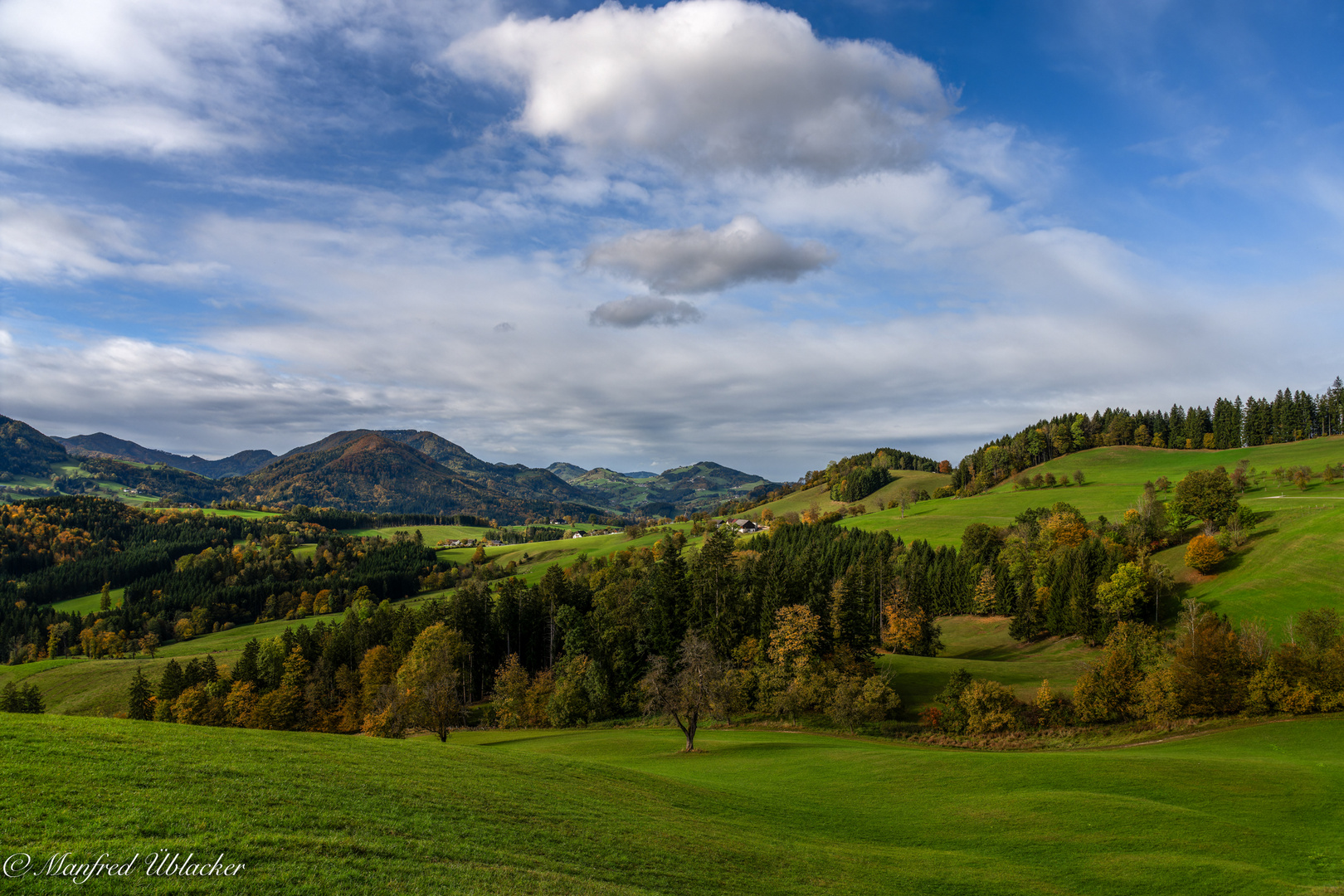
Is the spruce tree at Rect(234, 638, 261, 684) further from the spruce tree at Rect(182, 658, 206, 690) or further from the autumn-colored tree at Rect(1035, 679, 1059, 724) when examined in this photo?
the autumn-colored tree at Rect(1035, 679, 1059, 724)

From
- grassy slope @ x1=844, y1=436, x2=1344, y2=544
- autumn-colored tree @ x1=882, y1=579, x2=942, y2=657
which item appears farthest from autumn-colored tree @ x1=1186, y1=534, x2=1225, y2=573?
autumn-colored tree @ x1=882, y1=579, x2=942, y2=657

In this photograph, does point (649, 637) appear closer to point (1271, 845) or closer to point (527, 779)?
point (527, 779)

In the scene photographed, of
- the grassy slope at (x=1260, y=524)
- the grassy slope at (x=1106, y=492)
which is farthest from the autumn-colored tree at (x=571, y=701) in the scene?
the grassy slope at (x=1106, y=492)

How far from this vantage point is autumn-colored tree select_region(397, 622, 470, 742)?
5956 cm

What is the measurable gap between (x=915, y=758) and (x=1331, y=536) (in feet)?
303

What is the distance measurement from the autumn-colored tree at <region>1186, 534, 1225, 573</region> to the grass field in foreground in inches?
2788

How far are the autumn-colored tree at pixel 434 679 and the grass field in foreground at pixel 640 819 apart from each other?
27.9m

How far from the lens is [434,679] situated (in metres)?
70.5

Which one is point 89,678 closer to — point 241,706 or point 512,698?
point 241,706

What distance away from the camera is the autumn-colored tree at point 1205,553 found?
98.5 metres

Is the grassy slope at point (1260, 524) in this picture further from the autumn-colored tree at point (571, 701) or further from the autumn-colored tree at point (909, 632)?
the autumn-colored tree at point (571, 701)

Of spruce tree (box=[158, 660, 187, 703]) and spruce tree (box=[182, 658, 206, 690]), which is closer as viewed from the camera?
spruce tree (box=[158, 660, 187, 703])

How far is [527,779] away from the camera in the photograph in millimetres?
28188

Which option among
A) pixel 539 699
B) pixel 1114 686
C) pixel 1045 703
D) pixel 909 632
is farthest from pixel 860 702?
pixel 539 699
